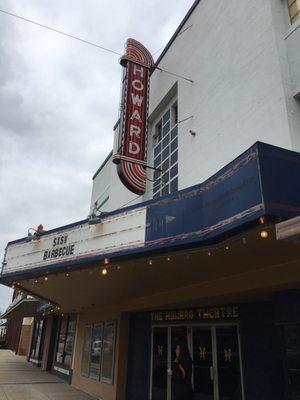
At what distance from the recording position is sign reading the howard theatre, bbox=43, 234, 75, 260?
8508mm

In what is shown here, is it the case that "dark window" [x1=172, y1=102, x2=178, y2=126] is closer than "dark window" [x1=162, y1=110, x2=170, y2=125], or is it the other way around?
"dark window" [x1=172, y1=102, x2=178, y2=126]

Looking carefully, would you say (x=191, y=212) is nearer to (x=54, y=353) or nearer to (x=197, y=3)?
(x=197, y=3)

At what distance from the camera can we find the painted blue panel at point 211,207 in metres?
4.91

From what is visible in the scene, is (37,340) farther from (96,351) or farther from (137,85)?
(137,85)

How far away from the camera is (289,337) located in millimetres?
7027

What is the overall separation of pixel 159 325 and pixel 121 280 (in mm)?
2899

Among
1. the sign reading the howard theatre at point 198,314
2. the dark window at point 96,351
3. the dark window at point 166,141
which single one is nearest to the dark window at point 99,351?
the dark window at point 96,351

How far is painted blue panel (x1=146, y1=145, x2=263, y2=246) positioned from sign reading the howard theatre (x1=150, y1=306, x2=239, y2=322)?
361 cm

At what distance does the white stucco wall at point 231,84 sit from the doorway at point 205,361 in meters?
3.98

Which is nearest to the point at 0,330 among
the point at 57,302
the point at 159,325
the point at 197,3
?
the point at 57,302

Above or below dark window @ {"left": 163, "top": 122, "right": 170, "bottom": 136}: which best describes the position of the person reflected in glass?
below

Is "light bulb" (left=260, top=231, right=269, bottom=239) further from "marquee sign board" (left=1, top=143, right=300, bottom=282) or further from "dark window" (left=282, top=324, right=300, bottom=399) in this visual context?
"dark window" (left=282, top=324, right=300, bottom=399)

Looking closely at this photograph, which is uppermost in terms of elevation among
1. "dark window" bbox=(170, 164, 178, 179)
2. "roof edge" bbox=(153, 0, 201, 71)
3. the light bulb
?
"roof edge" bbox=(153, 0, 201, 71)

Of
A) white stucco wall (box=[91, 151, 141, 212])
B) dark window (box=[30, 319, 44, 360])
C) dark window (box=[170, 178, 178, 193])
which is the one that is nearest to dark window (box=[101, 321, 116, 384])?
white stucco wall (box=[91, 151, 141, 212])
